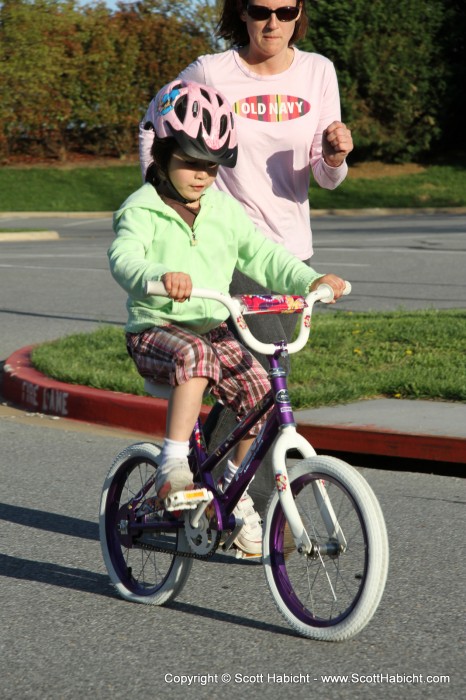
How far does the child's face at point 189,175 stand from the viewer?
14.0 ft

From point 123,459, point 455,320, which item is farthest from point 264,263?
point 455,320

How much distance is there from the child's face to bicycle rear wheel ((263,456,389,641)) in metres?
1.01

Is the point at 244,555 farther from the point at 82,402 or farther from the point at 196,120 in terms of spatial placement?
the point at 82,402

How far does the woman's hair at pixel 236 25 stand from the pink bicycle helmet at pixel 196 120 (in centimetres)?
94

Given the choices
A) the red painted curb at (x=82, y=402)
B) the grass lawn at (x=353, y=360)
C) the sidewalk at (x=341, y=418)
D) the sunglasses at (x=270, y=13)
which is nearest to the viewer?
the sunglasses at (x=270, y=13)

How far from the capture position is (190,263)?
13.9 ft

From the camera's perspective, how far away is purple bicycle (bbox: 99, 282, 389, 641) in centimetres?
376

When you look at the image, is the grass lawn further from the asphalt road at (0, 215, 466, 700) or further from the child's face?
the child's face

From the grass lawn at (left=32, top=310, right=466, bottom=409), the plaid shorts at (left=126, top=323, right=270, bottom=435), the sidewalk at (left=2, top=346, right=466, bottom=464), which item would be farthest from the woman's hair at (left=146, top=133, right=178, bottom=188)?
the grass lawn at (left=32, top=310, right=466, bottom=409)

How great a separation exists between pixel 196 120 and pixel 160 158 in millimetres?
254

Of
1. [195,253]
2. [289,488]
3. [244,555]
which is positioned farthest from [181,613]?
[195,253]

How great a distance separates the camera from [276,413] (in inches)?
156

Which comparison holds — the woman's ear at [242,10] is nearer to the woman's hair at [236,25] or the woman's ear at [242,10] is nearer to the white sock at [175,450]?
the woman's hair at [236,25]

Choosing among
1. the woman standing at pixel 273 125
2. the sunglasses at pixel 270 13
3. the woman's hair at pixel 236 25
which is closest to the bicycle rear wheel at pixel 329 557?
the woman standing at pixel 273 125
